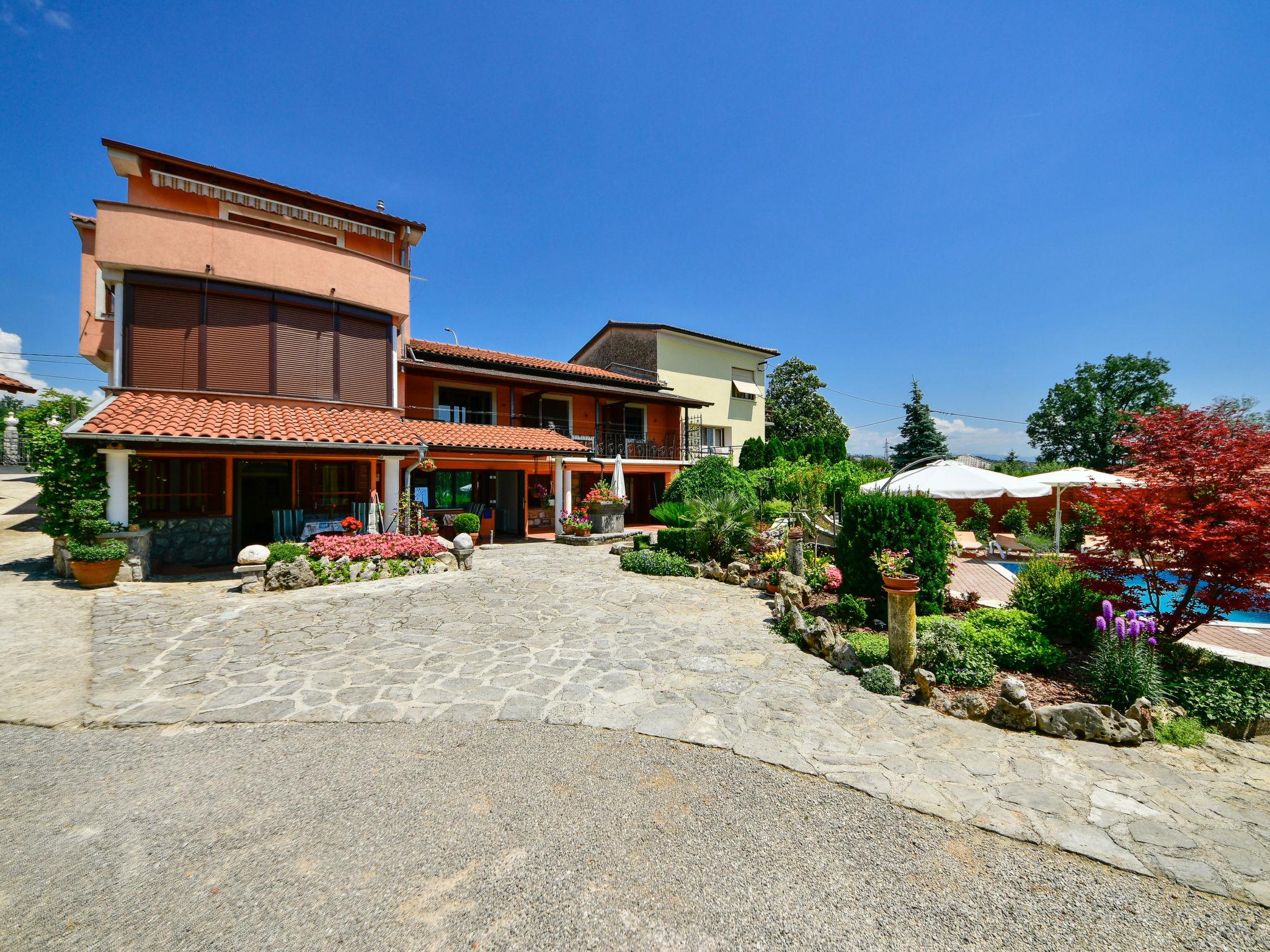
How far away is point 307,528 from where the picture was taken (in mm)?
11875

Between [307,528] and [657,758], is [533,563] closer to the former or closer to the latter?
[307,528]

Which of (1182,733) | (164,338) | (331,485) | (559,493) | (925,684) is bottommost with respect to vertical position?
(1182,733)

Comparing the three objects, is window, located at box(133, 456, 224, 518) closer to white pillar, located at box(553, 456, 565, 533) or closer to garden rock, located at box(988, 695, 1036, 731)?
white pillar, located at box(553, 456, 565, 533)

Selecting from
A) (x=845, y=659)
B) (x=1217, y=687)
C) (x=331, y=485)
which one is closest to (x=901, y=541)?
(x=845, y=659)

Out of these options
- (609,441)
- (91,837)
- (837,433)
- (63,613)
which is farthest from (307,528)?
(837,433)

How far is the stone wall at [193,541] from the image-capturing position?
11.4 meters

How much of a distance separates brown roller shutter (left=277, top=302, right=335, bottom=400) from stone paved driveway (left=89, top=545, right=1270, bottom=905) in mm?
6003

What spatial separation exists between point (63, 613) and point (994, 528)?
95.0 feet

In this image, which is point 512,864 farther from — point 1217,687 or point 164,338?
point 164,338

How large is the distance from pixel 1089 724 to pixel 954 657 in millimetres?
1313

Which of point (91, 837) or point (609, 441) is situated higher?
point (609, 441)

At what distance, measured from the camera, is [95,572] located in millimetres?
9172

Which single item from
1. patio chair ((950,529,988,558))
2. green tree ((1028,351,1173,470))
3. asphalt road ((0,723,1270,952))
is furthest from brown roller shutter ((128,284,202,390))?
green tree ((1028,351,1173,470))

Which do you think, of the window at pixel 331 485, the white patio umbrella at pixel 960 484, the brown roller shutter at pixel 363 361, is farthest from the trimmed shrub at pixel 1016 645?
the brown roller shutter at pixel 363 361
